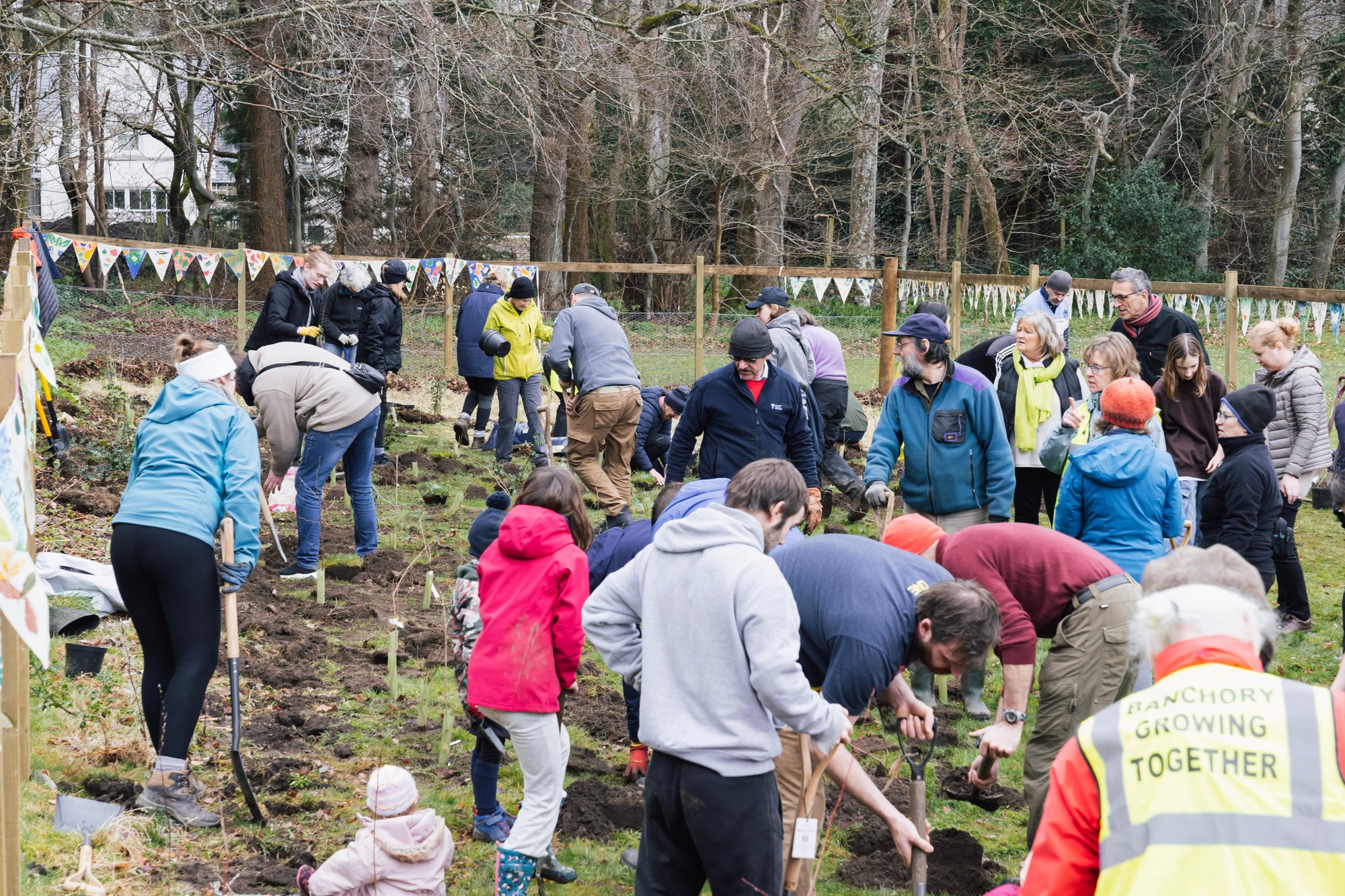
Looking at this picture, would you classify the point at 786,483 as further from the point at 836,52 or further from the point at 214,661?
the point at 836,52

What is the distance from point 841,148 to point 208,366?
822 inches

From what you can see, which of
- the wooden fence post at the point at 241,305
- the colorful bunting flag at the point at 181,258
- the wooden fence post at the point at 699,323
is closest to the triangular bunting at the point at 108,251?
the colorful bunting flag at the point at 181,258

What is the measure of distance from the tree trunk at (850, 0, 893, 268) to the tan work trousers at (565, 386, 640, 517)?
14.0 metres

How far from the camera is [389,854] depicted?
12.4 ft

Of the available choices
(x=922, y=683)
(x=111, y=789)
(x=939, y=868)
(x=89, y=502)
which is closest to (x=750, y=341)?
(x=922, y=683)

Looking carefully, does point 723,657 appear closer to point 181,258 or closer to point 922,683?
point 922,683

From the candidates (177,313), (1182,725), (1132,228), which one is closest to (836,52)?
(1132,228)

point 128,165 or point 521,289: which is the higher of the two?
point 128,165

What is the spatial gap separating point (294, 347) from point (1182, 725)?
19.9ft

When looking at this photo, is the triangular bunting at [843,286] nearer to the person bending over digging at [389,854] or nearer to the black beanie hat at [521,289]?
the black beanie hat at [521,289]

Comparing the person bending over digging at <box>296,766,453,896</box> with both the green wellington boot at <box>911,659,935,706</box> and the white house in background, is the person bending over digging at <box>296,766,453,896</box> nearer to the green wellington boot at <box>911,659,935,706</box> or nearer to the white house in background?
the green wellington boot at <box>911,659,935,706</box>

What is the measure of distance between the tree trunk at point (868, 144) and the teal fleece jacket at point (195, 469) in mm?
18175

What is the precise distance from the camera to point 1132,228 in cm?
2619

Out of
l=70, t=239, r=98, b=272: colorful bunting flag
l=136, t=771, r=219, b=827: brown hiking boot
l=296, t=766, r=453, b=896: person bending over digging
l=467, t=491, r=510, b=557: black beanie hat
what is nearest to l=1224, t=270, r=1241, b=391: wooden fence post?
l=467, t=491, r=510, b=557: black beanie hat
